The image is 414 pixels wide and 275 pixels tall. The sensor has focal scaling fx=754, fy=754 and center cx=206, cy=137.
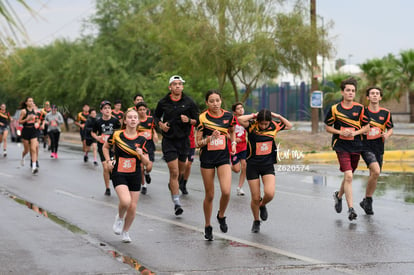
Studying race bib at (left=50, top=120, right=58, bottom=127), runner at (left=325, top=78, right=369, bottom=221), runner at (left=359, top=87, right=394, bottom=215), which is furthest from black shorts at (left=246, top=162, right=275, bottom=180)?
race bib at (left=50, top=120, right=58, bottom=127)

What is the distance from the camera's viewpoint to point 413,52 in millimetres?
38719

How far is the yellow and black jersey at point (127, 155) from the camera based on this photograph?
8.62 m

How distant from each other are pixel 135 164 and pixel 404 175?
944 cm

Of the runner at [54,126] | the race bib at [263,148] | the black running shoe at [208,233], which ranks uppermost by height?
the race bib at [263,148]

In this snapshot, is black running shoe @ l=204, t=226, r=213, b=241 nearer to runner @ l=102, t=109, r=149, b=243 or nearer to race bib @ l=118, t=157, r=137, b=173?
runner @ l=102, t=109, r=149, b=243

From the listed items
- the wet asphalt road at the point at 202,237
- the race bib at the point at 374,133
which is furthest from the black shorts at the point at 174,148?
the race bib at the point at 374,133

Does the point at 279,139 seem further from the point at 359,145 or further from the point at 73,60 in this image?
the point at 73,60

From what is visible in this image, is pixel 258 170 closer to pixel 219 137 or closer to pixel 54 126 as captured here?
pixel 219 137

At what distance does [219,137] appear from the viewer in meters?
A: 8.84

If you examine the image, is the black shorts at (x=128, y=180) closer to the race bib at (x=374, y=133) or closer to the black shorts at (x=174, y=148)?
the black shorts at (x=174, y=148)

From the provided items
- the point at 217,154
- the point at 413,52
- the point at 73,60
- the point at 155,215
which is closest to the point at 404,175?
the point at 155,215

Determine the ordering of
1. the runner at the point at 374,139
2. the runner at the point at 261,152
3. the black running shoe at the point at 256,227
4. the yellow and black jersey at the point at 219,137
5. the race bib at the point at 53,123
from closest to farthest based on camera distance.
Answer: the yellow and black jersey at the point at 219,137
the runner at the point at 261,152
the black running shoe at the point at 256,227
the runner at the point at 374,139
the race bib at the point at 53,123

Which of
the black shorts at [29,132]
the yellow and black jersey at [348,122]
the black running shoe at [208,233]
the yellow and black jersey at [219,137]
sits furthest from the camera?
the black shorts at [29,132]

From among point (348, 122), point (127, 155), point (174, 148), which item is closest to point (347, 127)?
point (348, 122)
